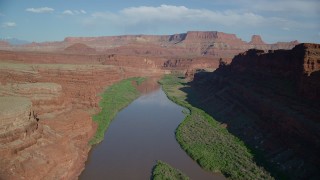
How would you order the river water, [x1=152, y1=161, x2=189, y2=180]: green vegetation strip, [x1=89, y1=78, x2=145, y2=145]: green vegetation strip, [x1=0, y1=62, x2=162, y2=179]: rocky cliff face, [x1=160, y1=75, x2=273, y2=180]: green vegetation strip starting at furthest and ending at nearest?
1. [x1=89, y1=78, x2=145, y2=145]: green vegetation strip
2. the river water
3. [x1=160, y1=75, x2=273, y2=180]: green vegetation strip
4. [x1=152, y1=161, x2=189, y2=180]: green vegetation strip
5. [x1=0, y1=62, x2=162, y2=179]: rocky cliff face

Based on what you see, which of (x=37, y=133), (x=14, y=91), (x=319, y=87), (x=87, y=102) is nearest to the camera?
(x=37, y=133)

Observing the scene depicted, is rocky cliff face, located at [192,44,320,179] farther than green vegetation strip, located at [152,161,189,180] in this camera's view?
Yes

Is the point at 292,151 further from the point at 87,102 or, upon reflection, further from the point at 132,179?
the point at 87,102

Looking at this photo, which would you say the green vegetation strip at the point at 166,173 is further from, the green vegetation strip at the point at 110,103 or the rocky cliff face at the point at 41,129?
the green vegetation strip at the point at 110,103

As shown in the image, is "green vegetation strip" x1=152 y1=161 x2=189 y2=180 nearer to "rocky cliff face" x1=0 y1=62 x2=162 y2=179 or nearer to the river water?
the river water

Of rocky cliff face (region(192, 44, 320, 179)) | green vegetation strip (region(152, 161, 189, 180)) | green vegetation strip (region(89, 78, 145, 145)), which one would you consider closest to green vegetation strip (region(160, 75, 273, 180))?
rocky cliff face (region(192, 44, 320, 179))

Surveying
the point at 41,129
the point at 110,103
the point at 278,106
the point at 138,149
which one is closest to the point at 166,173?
the point at 138,149

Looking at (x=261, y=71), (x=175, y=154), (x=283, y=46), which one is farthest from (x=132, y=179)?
(x=283, y=46)

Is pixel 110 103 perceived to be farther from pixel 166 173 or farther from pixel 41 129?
pixel 41 129
